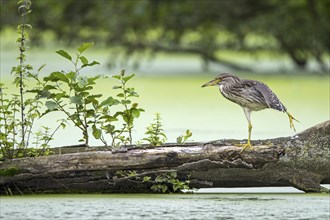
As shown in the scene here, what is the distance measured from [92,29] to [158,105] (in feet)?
12.3

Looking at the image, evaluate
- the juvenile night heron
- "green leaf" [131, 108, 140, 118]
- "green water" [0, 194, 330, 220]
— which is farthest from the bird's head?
"green water" [0, 194, 330, 220]

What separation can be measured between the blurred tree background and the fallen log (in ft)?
23.1

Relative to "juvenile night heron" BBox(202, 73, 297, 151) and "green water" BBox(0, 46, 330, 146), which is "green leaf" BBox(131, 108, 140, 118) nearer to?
"juvenile night heron" BBox(202, 73, 297, 151)

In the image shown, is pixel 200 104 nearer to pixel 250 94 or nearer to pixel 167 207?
pixel 250 94

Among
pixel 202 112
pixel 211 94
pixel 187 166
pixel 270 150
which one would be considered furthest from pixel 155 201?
pixel 211 94

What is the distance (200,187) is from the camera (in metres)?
4.77

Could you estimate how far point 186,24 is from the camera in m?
12.0

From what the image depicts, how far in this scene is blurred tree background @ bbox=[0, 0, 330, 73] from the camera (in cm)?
1180

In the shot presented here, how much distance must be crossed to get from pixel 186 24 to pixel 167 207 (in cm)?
776

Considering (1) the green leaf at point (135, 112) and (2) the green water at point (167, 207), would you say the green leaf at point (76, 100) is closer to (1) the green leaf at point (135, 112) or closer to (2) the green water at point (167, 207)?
(1) the green leaf at point (135, 112)

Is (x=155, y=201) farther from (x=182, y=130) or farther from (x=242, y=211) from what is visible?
(x=182, y=130)

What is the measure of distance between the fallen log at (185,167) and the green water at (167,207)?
8 cm

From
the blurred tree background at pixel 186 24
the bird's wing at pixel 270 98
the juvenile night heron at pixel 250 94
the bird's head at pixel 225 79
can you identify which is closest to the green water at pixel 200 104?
the blurred tree background at pixel 186 24

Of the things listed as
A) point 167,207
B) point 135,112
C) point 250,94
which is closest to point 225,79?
point 250,94
